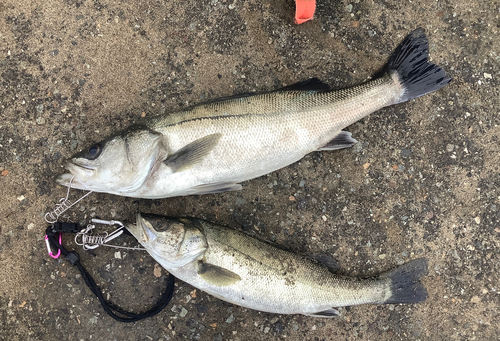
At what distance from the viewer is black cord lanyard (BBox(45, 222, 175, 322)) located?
10.3ft

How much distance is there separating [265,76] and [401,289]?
2.70m

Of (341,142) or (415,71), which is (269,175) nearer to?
(341,142)

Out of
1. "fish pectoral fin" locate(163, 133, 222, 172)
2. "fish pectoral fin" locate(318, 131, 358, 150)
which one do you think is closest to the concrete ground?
"fish pectoral fin" locate(318, 131, 358, 150)

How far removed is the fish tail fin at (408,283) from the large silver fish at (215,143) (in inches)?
64.8

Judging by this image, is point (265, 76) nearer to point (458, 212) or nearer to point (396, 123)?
point (396, 123)

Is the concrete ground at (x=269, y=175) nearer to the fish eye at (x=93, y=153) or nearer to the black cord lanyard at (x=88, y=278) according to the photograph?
the black cord lanyard at (x=88, y=278)

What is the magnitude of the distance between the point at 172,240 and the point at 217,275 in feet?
1.73

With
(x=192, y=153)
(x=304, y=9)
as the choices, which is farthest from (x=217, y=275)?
(x=304, y=9)

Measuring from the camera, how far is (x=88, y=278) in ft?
10.5

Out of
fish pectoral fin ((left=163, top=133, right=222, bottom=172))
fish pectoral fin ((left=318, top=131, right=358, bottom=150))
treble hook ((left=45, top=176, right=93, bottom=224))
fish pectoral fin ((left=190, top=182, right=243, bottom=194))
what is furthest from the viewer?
treble hook ((left=45, top=176, right=93, bottom=224))

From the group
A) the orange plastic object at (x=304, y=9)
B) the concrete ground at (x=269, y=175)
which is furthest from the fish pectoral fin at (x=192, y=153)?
the orange plastic object at (x=304, y=9)

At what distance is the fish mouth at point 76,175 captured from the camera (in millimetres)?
2863

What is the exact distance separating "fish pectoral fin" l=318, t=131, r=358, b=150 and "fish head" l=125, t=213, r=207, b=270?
1525 millimetres

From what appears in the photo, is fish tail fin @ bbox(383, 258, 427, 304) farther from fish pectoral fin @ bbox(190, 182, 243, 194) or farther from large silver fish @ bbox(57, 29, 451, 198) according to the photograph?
fish pectoral fin @ bbox(190, 182, 243, 194)
